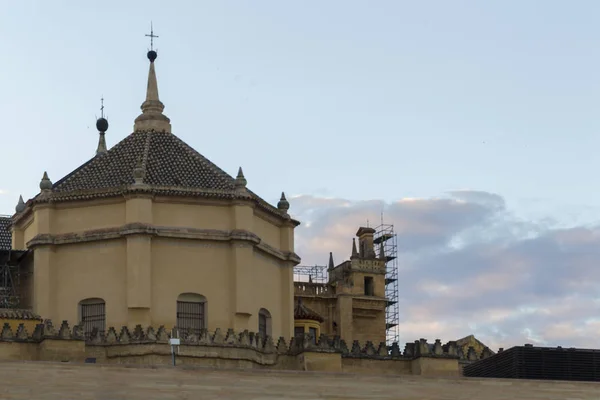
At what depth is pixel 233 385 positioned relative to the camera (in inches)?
1845

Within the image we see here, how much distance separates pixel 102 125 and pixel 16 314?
24689mm

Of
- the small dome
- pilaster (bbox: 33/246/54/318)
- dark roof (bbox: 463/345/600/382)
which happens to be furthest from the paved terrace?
the small dome

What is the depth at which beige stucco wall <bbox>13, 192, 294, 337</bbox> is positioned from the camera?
2746 inches

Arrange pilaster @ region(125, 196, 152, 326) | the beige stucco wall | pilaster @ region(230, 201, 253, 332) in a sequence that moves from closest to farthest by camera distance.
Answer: pilaster @ region(125, 196, 152, 326) < the beige stucco wall < pilaster @ region(230, 201, 253, 332)

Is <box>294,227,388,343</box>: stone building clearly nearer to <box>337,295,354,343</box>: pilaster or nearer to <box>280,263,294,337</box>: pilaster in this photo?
<box>337,295,354,343</box>: pilaster

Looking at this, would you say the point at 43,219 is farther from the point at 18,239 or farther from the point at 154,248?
the point at 154,248

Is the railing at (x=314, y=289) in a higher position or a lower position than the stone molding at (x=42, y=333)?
higher

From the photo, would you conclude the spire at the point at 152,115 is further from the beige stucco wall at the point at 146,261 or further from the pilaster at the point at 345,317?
the pilaster at the point at 345,317

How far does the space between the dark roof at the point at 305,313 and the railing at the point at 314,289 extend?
677 cm

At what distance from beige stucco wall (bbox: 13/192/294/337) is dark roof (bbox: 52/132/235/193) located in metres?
1.26

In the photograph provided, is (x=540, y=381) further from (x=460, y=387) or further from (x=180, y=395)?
(x=180, y=395)

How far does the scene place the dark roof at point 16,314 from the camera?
225ft

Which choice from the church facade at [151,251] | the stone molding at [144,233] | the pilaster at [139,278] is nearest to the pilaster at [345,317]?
the church facade at [151,251]

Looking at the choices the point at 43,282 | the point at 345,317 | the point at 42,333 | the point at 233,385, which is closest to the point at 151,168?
the point at 43,282
